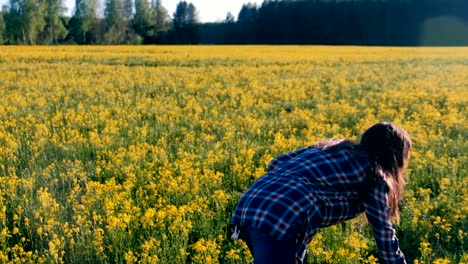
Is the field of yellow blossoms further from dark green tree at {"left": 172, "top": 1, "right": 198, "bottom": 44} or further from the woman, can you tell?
dark green tree at {"left": 172, "top": 1, "right": 198, "bottom": 44}

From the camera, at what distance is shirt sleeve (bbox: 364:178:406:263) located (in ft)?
9.52

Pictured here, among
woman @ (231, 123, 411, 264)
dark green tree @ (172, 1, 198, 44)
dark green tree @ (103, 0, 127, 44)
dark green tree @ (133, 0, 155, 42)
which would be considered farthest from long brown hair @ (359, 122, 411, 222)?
dark green tree @ (103, 0, 127, 44)

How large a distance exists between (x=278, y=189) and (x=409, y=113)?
820 cm

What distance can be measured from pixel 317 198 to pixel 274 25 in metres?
66.0

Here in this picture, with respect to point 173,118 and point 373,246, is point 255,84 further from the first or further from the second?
point 373,246

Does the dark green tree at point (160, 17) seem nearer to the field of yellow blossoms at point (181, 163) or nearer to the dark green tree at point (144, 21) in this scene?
the dark green tree at point (144, 21)

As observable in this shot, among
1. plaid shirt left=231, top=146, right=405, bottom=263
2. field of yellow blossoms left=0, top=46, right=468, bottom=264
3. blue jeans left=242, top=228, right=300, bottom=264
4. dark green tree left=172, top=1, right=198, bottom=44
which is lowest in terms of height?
field of yellow blossoms left=0, top=46, right=468, bottom=264

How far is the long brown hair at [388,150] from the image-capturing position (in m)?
2.91

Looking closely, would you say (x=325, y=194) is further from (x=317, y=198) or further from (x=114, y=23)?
(x=114, y=23)

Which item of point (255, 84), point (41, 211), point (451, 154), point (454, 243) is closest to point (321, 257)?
point (454, 243)

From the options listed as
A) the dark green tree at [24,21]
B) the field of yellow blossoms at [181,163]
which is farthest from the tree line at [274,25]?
the field of yellow blossoms at [181,163]

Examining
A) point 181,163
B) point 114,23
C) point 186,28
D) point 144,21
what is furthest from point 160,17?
point 181,163

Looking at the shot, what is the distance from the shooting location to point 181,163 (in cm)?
624

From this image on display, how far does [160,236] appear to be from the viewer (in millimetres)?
4387
